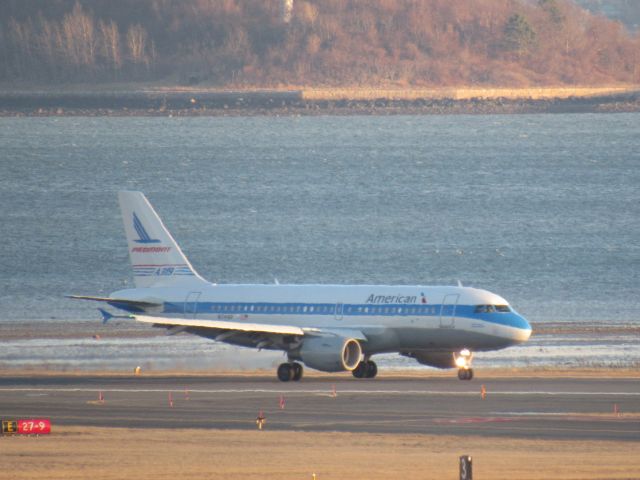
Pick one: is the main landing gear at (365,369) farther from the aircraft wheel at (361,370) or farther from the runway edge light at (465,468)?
the runway edge light at (465,468)

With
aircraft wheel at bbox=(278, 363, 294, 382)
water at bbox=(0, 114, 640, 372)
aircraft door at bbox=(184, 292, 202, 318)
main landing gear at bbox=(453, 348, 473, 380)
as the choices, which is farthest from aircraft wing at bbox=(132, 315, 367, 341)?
water at bbox=(0, 114, 640, 372)

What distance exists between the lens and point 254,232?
421ft

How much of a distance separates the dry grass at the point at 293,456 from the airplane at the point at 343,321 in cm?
1360

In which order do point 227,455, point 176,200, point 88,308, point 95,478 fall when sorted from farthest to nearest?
point 176,200 < point 88,308 < point 227,455 < point 95,478

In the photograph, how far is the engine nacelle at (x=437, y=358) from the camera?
179ft

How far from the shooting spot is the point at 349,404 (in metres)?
45.8

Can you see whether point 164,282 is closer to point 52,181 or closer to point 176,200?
point 176,200

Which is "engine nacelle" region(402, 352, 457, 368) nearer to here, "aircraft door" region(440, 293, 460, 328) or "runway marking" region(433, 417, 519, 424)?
"aircraft door" region(440, 293, 460, 328)

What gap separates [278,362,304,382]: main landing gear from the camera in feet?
176

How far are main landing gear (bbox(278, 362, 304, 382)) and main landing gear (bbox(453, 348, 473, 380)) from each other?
5.22 metres

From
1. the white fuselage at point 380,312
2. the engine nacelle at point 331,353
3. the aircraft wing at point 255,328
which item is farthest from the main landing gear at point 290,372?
the white fuselage at point 380,312

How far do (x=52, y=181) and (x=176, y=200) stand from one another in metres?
28.5

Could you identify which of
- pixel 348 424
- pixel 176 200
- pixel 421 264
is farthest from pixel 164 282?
pixel 176 200

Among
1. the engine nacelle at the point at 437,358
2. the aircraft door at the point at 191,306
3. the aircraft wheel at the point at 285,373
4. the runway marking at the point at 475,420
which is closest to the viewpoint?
the runway marking at the point at 475,420
